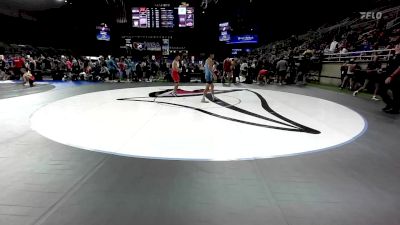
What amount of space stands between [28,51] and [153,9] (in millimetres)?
14620

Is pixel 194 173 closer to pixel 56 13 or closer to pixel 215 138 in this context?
pixel 215 138

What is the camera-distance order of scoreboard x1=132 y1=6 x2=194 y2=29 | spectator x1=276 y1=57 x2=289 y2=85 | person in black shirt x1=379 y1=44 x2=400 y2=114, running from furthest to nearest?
scoreboard x1=132 y1=6 x2=194 y2=29
spectator x1=276 y1=57 x2=289 y2=85
person in black shirt x1=379 y1=44 x2=400 y2=114

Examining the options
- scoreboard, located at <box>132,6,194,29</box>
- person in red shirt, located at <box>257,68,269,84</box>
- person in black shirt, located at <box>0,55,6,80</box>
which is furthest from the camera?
scoreboard, located at <box>132,6,194,29</box>

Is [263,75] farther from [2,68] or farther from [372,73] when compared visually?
[2,68]

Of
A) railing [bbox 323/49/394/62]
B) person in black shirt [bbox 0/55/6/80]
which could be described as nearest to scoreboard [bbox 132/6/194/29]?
person in black shirt [bbox 0/55/6/80]

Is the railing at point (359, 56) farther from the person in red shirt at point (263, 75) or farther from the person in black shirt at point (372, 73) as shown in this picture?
the person in red shirt at point (263, 75)

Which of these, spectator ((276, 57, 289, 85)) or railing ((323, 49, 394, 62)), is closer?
railing ((323, 49, 394, 62))

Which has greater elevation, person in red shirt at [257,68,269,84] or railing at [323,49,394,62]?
railing at [323,49,394,62]

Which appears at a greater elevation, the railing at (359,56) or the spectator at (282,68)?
the railing at (359,56)

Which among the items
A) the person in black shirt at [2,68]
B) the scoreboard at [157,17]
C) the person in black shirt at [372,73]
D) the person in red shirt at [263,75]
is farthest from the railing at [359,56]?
the person in black shirt at [2,68]

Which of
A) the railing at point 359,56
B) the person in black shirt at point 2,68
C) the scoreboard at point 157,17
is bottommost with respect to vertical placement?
the person in black shirt at point 2,68

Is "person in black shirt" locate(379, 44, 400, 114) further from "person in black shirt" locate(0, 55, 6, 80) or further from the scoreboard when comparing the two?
"person in black shirt" locate(0, 55, 6, 80)

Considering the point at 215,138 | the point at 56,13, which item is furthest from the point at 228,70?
the point at 56,13

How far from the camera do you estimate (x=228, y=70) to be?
14.2 metres
